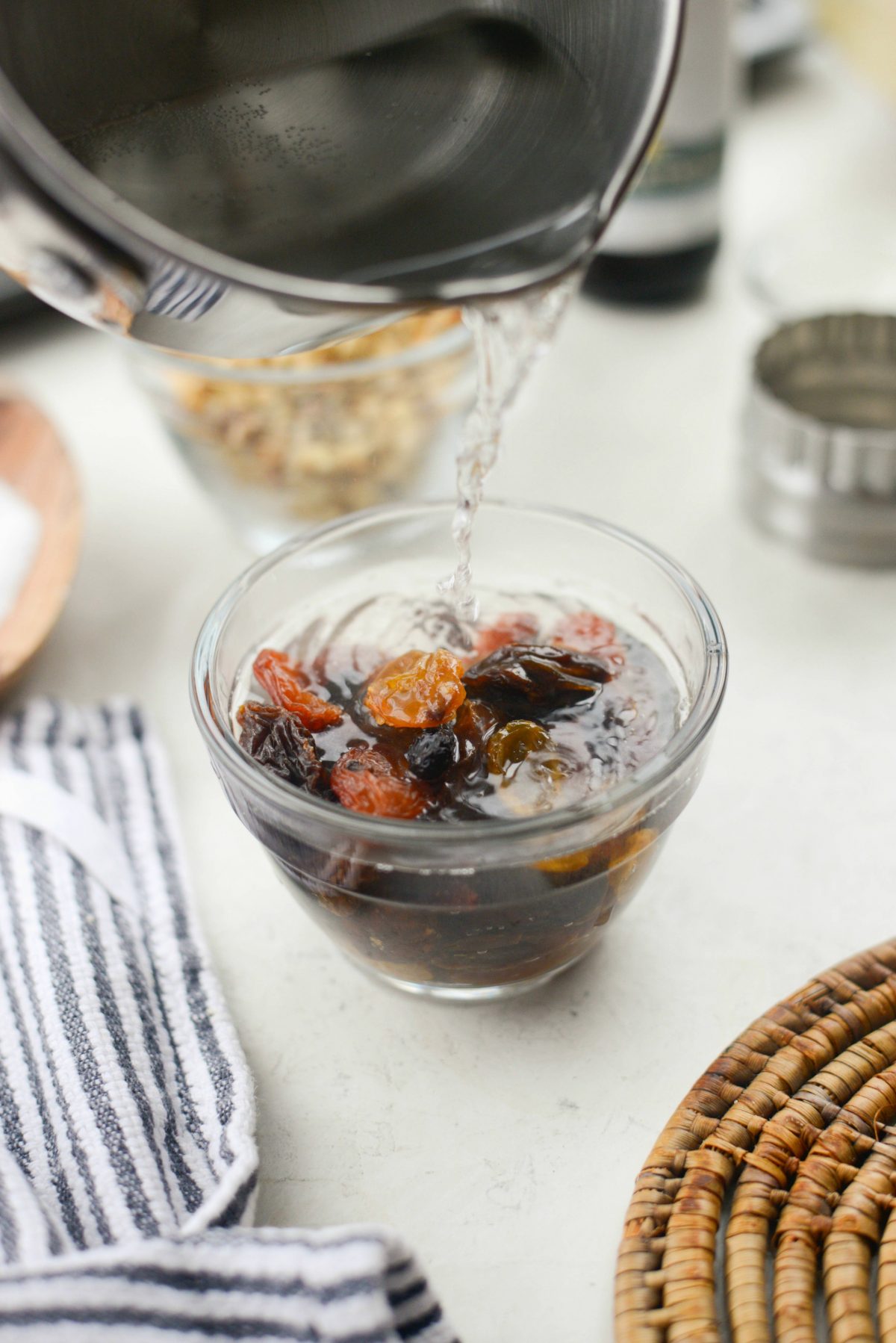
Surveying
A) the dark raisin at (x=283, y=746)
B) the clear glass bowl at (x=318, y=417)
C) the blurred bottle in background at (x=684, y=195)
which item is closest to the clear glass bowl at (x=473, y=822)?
the dark raisin at (x=283, y=746)

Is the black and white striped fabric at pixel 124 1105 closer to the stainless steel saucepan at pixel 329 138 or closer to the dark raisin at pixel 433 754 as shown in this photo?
the dark raisin at pixel 433 754

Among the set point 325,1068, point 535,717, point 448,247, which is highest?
point 448,247

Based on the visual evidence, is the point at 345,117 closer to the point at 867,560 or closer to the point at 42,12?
the point at 42,12

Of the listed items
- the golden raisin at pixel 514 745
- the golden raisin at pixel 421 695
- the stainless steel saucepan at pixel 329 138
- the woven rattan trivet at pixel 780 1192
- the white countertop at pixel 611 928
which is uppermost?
the stainless steel saucepan at pixel 329 138

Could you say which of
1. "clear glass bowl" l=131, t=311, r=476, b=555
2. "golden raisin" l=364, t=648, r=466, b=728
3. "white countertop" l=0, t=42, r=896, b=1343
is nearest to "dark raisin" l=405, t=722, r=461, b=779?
"golden raisin" l=364, t=648, r=466, b=728

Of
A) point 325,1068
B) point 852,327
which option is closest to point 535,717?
point 325,1068
